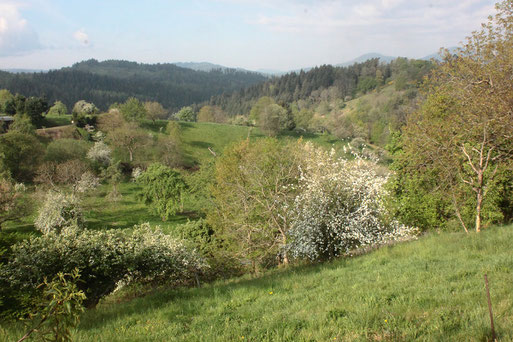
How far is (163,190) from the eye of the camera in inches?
1198

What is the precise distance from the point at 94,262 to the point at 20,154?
112 feet

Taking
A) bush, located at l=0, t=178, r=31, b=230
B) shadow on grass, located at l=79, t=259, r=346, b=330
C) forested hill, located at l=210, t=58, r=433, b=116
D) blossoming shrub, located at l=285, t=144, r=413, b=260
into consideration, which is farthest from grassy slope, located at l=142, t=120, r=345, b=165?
forested hill, located at l=210, t=58, r=433, b=116

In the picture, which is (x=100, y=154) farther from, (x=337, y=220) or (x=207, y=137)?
(x=337, y=220)

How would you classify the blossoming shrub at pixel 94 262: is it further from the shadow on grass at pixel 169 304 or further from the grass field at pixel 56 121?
the grass field at pixel 56 121

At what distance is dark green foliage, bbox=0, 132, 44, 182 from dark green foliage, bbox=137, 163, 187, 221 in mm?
16239

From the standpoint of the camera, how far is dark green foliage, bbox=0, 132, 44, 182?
35.5 m

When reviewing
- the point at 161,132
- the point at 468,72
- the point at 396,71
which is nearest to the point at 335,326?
the point at 468,72

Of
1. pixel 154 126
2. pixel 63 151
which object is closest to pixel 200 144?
pixel 154 126

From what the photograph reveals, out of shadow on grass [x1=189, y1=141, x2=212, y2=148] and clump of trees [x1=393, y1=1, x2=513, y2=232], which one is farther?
shadow on grass [x1=189, y1=141, x2=212, y2=148]

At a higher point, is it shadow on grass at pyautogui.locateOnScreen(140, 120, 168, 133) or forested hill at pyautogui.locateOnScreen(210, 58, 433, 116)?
forested hill at pyautogui.locateOnScreen(210, 58, 433, 116)

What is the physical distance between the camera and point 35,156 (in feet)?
123

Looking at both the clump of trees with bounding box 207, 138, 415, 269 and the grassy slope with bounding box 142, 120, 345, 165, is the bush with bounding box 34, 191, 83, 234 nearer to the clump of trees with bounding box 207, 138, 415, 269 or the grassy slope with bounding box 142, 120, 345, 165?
the clump of trees with bounding box 207, 138, 415, 269

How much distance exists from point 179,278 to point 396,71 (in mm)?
155208

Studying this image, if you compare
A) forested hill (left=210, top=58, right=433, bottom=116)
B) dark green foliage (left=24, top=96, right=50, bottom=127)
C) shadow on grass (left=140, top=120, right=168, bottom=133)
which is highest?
forested hill (left=210, top=58, right=433, bottom=116)
